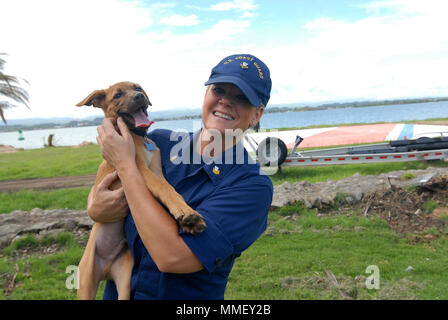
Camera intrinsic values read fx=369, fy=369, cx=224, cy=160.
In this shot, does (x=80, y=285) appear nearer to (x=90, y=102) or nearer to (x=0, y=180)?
(x=90, y=102)

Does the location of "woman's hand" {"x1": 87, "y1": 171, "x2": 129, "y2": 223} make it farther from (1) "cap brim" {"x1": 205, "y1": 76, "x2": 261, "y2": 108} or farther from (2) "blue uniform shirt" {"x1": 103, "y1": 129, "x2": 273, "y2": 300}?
(1) "cap brim" {"x1": 205, "y1": 76, "x2": 261, "y2": 108}

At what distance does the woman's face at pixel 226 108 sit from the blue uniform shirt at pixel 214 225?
0.17m

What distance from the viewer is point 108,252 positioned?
8.26ft

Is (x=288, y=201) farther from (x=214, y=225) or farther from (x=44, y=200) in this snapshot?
(x=44, y=200)

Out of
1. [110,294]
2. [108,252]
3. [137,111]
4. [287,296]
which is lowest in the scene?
[287,296]

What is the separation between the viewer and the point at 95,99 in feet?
9.32

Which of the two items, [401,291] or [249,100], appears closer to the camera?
[249,100]

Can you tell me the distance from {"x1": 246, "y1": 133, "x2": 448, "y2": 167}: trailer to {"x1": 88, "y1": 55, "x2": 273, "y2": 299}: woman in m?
8.62

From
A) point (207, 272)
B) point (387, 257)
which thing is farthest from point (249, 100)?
point (387, 257)

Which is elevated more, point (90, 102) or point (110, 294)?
point (90, 102)

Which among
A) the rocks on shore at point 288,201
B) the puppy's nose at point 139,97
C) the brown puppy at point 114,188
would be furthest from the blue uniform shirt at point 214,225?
the rocks on shore at point 288,201
